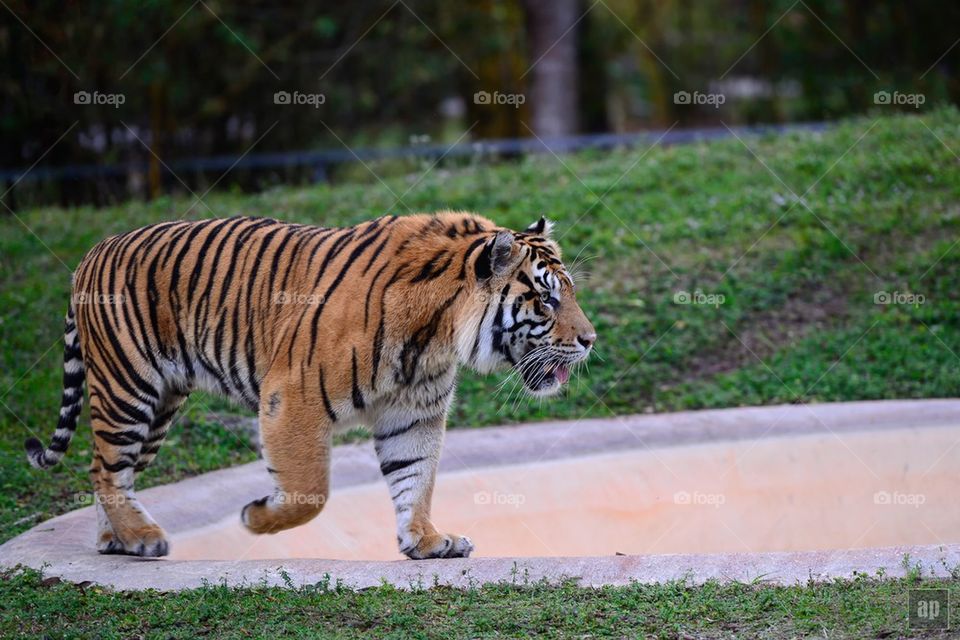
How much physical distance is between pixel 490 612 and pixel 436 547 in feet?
3.46

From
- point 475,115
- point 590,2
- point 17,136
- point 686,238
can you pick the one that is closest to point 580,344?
point 686,238

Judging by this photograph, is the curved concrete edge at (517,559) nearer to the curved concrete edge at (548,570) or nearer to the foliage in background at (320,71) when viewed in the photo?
the curved concrete edge at (548,570)

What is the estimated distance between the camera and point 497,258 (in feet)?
17.9

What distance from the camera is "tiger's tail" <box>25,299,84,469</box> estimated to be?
6.12 metres

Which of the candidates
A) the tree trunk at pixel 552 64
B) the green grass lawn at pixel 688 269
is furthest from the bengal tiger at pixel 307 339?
the tree trunk at pixel 552 64

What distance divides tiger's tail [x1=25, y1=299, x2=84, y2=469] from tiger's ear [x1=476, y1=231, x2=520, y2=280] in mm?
2302

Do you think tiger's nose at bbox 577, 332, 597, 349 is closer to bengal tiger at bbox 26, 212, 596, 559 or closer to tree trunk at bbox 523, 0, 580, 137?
bengal tiger at bbox 26, 212, 596, 559

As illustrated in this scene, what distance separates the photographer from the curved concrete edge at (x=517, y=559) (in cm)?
490

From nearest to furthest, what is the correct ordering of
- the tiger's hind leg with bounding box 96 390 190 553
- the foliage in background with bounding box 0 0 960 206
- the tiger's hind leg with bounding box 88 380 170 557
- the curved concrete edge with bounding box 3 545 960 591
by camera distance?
the curved concrete edge with bounding box 3 545 960 591, the tiger's hind leg with bounding box 88 380 170 557, the tiger's hind leg with bounding box 96 390 190 553, the foliage in background with bounding box 0 0 960 206

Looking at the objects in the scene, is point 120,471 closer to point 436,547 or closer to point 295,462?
point 295,462

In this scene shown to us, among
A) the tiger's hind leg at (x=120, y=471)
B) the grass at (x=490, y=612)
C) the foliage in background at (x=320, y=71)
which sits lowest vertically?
the grass at (x=490, y=612)

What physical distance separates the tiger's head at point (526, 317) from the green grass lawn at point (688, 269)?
8.92 feet

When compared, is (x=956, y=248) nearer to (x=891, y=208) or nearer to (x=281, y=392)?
(x=891, y=208)

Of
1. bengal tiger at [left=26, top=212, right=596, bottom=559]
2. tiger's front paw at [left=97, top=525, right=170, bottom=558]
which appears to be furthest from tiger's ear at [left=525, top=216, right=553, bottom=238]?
tiger's front paw at [left=97, top=525, right=170, bottom=558]
